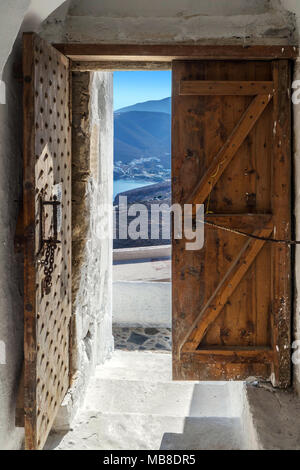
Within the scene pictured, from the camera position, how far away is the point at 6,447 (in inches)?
94.6

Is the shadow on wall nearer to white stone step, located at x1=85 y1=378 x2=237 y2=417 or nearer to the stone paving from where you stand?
white stone step, located at x1=85 y1=378 x2=237 y2=417

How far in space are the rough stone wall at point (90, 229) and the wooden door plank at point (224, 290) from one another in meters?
0.96

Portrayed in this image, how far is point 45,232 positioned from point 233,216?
4.36 feet

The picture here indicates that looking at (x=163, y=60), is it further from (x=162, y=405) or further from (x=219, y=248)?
(x=162, y=405)

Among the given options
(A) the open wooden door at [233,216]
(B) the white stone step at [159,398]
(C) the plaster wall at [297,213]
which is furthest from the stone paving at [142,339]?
(C) the plaster wall at [297,213]

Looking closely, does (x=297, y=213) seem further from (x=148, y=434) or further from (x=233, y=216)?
(x=148, y=434)

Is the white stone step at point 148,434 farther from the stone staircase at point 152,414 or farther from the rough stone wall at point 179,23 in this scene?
the rough stone wall at point 179,23

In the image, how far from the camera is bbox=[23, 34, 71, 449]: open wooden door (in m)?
2.35

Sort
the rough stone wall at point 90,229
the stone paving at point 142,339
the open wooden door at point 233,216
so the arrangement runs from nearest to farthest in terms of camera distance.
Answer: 1. the open wooden door at point 233,216
2. the rough stone wall at point 90,229
3. the stone paving at point 142,339

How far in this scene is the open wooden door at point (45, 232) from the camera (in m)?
2.35

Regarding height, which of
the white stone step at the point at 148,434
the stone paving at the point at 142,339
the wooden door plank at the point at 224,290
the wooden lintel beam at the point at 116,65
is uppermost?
the wooden lintel beam at the point at 116,65

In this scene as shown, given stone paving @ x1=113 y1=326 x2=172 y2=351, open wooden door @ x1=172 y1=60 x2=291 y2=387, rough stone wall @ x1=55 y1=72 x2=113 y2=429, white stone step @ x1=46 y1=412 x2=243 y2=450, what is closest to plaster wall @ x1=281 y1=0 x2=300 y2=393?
open wooden door @ x1=172 y1=60 x2=291 y2=387

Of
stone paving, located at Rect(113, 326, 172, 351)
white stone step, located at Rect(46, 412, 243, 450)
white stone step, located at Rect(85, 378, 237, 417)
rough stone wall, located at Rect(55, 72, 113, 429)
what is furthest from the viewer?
stone paving, located at Rect(113, 326, 172, 351)

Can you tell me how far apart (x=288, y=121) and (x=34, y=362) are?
232cm
